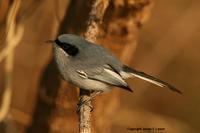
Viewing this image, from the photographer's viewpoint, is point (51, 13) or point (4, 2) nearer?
point (4, 2)

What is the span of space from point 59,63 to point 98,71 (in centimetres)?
28

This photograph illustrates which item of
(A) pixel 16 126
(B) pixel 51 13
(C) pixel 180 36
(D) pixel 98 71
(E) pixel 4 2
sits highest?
(C) pixel 180 36

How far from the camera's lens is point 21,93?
243 inches

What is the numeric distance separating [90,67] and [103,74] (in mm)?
116

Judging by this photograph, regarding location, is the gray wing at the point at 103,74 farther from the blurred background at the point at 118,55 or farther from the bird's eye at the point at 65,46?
the blurred background at the point at 118,55

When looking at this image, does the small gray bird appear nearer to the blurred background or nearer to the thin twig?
the thin twig

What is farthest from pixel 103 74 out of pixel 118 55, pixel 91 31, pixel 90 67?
pixel 118 55

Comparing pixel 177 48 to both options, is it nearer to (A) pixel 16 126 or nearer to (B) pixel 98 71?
(A) pixel 16 126

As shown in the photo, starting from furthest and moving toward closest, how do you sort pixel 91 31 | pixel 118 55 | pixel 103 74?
pixel 118 55 → pixel 103 74 → pixel 91 31

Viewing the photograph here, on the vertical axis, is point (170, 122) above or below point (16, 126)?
above

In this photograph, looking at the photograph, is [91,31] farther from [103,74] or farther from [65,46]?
[103,74]

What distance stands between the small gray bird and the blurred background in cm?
35

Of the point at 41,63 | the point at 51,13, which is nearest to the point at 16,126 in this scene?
the point at 41,63

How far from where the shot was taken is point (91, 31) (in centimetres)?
369
